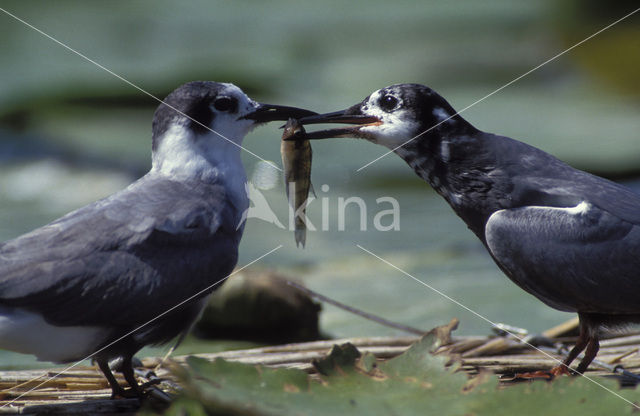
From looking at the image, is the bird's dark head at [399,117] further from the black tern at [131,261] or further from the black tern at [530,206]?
the black tern at [131,261]

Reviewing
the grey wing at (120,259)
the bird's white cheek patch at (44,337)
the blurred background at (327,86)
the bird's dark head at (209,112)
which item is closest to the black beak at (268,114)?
the bird's dark head at (209,112)

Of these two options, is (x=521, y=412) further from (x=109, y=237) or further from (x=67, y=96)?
(x=67, y=96)

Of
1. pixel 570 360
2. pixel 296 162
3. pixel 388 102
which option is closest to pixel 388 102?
pixel 388 102

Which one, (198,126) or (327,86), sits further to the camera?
(327,86)

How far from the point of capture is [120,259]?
310 cm

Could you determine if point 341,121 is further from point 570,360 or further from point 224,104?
point 570,360

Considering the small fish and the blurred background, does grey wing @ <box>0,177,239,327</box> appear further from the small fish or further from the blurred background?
the blurred background

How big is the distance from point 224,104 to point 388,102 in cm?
74

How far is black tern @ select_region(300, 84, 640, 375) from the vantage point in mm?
3410

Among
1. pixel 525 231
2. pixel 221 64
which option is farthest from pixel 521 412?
pixel 221 64

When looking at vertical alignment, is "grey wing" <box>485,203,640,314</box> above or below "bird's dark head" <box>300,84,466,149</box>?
below

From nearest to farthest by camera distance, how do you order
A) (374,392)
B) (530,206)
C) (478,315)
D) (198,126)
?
1. (374,392)
2. (530,206)
3. (198,126)
4. (478,315)

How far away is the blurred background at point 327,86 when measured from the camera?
639 cm

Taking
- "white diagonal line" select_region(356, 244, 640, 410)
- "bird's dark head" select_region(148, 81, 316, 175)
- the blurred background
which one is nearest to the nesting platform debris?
"white diagonal line" select_region(356, 244, 640, 410)
